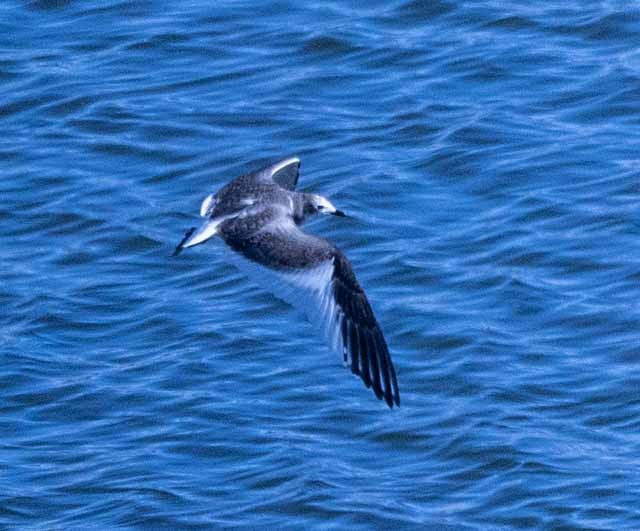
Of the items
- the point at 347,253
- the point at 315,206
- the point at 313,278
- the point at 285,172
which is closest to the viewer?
the point at 313,278

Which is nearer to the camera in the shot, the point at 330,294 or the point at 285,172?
the point at 330,294

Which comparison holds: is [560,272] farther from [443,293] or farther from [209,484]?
[209,484]

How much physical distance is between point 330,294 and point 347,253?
2894 millimetres

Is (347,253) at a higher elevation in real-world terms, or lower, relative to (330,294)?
lower

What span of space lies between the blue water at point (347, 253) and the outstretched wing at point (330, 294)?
1056 millimetres

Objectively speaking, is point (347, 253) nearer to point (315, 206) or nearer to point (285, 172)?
point (285, 172)

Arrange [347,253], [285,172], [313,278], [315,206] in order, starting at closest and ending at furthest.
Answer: [313,278] → [315,206] → [285,172] → [347,253]

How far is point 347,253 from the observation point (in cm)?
1053

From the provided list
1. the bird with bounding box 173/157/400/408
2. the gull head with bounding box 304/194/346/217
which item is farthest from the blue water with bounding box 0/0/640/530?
the gull head with bounding box 304/194/346/217

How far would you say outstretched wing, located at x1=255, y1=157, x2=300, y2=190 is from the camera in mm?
8750

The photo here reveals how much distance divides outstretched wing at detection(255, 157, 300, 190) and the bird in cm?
67

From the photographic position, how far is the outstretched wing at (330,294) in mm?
7562

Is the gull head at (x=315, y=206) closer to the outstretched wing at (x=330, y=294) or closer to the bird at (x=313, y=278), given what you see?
the bird at (x=313, y=278)

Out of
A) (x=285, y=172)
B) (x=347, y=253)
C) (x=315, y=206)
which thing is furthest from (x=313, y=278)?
(x=347, y=253)
